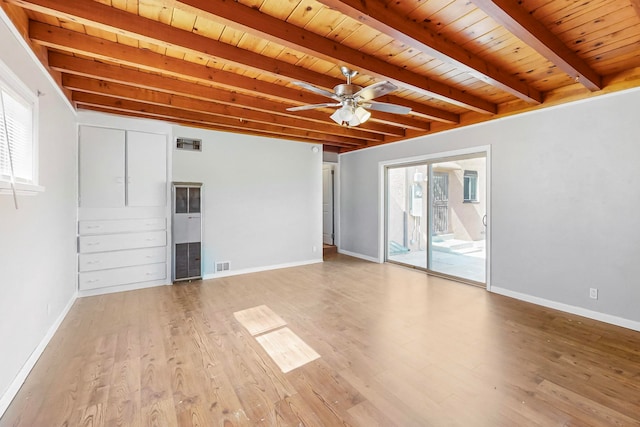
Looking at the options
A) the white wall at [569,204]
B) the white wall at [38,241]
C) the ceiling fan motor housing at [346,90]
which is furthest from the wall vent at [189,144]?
the white wall at [569,204]

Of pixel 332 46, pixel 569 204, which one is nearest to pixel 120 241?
pixel 332 46

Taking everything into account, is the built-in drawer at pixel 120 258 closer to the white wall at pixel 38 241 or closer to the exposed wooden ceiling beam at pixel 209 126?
the white wall at pixel 38 241

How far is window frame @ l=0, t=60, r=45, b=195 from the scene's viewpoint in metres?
1.88

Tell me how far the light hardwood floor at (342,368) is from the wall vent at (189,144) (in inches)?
96.4

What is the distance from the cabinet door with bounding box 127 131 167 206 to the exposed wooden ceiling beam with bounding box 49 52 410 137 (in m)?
1.56

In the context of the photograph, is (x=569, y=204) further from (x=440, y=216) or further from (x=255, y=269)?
(x=255, y=269)

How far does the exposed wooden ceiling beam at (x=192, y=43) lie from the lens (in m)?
1.92

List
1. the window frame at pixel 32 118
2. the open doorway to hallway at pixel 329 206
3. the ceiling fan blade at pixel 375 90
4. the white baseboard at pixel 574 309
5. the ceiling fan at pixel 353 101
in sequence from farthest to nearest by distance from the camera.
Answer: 1. the open doorway to hallway at pixel 329 206
2. the white baseboard at pixel 574 309
3. the ceiling fan at pixel 353 101
4. the ceiling fan blade at pixel 375 90
5. the window frame at pixel 32 118

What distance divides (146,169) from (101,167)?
0.55 m

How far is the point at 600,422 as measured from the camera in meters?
1.76

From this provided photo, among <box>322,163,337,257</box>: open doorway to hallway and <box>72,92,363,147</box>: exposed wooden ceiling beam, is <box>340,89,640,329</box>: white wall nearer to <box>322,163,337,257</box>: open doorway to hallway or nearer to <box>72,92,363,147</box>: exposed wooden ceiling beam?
<box>72,92,363,147</box>: exposed wooden ceiling beam

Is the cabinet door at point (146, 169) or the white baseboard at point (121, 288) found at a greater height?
the cabinet door at point (146, 169)

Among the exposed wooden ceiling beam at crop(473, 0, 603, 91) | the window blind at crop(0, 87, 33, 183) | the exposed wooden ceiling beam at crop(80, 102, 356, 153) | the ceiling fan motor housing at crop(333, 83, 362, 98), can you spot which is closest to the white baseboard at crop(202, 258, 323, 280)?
the exposed wooden ceiling beam at crop(80, 102, 356, 153)

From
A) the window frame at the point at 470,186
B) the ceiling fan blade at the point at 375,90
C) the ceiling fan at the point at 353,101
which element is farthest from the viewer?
the window frame at the point at 470,186
